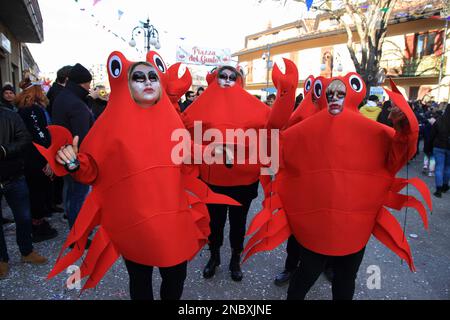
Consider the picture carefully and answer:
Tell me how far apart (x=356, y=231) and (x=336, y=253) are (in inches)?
6.8

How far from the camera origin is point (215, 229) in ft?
9.14

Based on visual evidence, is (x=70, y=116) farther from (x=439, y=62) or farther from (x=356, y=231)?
(x=439, y=62)

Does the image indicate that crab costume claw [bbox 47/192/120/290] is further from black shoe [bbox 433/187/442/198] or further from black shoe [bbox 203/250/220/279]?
black shoe [bbox 433/187/442/198]

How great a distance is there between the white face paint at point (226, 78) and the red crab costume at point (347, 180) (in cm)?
85

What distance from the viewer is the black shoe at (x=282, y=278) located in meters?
2.71

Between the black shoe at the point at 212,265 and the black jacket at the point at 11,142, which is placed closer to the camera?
the black jacket at the point at 11,142

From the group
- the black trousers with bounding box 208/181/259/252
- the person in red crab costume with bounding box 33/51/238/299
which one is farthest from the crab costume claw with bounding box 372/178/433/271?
the person in red crab costume with bounding box 33/51/238/299

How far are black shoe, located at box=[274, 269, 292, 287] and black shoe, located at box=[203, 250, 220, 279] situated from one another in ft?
1.80

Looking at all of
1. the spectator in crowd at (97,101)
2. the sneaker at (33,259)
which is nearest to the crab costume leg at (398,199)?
the sneaker at (33,259)

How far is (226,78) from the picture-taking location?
260cm

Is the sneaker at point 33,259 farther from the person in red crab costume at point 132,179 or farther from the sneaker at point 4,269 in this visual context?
the person in red crab costume at point 132,179

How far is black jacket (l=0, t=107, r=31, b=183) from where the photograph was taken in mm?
2568

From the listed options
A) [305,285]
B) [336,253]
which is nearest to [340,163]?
[336,253]

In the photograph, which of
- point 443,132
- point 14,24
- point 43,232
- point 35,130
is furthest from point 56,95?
point 14,24
